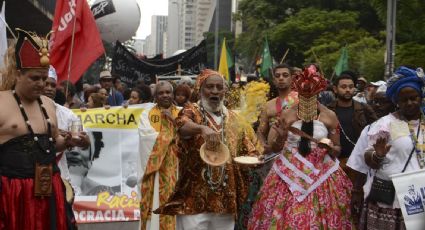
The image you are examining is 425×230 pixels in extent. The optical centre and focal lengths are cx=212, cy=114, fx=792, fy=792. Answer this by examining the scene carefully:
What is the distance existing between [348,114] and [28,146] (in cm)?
413

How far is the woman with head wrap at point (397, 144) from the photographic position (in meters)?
6.04

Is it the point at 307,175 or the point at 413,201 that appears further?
the point at 307,175

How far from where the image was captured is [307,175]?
677 centimetres

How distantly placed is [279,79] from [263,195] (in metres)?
1.63

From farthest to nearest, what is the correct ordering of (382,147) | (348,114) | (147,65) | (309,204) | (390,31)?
(390,31), (147,65), (348,114), (309,204), (382,147)

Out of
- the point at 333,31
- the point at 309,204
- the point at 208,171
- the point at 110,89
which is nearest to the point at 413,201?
the point at 309,204

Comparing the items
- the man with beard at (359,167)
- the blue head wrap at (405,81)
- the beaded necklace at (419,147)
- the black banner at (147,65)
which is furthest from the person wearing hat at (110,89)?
the beaded necklace at (419,147)

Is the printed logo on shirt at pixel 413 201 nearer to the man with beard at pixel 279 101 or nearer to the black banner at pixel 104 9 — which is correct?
the man with beard at pixel 279 101

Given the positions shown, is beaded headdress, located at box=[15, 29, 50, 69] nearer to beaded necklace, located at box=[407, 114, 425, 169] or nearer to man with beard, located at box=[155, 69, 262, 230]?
man with beard, located at box=[155, 69, 262, 230]

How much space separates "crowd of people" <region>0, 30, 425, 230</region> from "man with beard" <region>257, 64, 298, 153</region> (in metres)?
0.07

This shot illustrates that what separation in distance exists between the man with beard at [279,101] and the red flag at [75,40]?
2.52m

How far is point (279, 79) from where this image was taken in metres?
8.18

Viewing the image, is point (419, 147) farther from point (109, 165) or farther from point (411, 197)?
point (109, 165)

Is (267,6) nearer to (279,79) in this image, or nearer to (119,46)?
(119,46)
